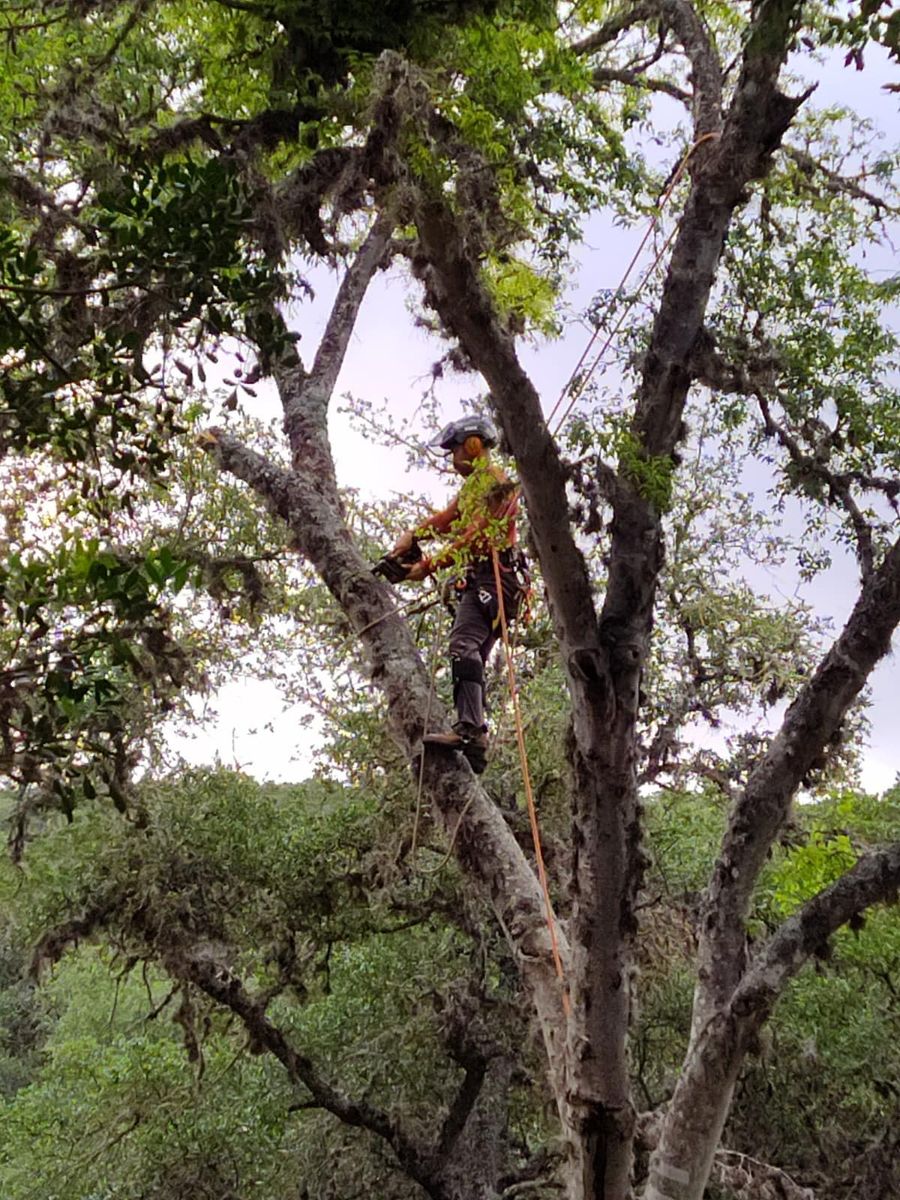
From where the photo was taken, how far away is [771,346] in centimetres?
523

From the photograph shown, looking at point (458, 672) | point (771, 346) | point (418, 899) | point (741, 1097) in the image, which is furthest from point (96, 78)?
point (741, 1097)

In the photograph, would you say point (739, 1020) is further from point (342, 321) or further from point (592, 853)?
point (342, 321)

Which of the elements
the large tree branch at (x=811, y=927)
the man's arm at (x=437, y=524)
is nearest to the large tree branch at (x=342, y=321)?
the man's arm at (x=437, y=524)

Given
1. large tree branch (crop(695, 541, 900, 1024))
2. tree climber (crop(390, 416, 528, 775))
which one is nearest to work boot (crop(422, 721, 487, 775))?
tree climber (crop(390, 416, 528, 775))

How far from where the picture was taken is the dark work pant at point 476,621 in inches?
183

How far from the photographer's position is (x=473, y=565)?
4.72m

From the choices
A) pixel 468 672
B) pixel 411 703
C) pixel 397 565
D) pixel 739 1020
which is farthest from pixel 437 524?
pixel 739 1020

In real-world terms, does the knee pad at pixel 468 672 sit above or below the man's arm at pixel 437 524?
below

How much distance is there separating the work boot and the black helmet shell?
1.27 meters

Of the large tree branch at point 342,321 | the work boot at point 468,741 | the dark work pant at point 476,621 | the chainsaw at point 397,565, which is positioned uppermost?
the large tree branch at point 342,321

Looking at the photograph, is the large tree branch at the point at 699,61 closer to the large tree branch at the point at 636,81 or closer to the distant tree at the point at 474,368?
the distant tree at the point at 474,368

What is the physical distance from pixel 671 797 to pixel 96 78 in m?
6.31

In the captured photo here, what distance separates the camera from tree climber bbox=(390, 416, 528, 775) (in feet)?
13.0

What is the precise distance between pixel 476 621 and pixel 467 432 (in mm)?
891
